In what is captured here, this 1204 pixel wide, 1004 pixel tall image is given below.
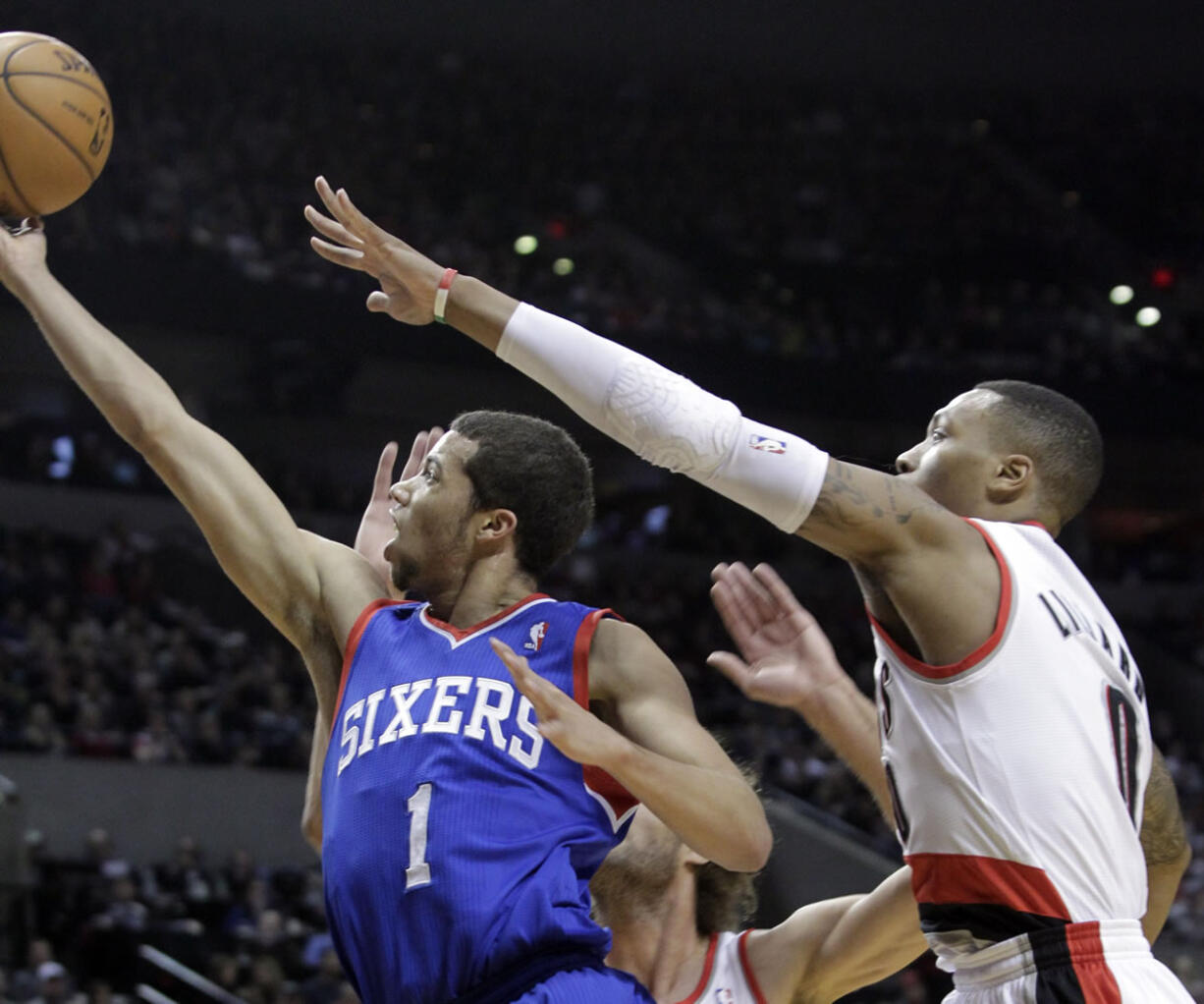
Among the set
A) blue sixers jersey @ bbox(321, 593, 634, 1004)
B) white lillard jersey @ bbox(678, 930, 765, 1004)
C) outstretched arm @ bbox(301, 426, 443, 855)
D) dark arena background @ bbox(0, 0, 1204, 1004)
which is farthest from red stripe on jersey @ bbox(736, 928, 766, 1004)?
dark arena background @ bbox(0, 0, 1204, 1004)

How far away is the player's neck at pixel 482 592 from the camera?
2971mm

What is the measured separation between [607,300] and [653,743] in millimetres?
19041

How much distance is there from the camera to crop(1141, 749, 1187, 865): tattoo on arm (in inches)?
124

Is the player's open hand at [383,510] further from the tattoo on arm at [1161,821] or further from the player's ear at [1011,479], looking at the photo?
the tattoo on arm at [1161,821]

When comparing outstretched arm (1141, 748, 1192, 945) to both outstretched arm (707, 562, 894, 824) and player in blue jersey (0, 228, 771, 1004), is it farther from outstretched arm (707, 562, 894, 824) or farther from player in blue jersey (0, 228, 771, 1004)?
player in blue jersey (0, 228, 771, 1004)

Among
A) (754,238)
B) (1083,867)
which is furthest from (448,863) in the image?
(754,238)

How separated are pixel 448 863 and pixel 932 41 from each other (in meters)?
25.4

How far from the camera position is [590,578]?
1933 cm

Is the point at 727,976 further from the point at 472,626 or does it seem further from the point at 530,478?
the point at 530,478

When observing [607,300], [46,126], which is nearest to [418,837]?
[46,126]

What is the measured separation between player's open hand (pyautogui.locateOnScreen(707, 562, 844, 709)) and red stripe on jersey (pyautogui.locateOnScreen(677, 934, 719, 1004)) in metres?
0.76

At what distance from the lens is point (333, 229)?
3.24 m

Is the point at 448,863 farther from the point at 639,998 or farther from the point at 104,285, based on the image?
the point at 104,285

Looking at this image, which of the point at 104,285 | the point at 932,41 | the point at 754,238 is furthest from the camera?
the point at 932,41
